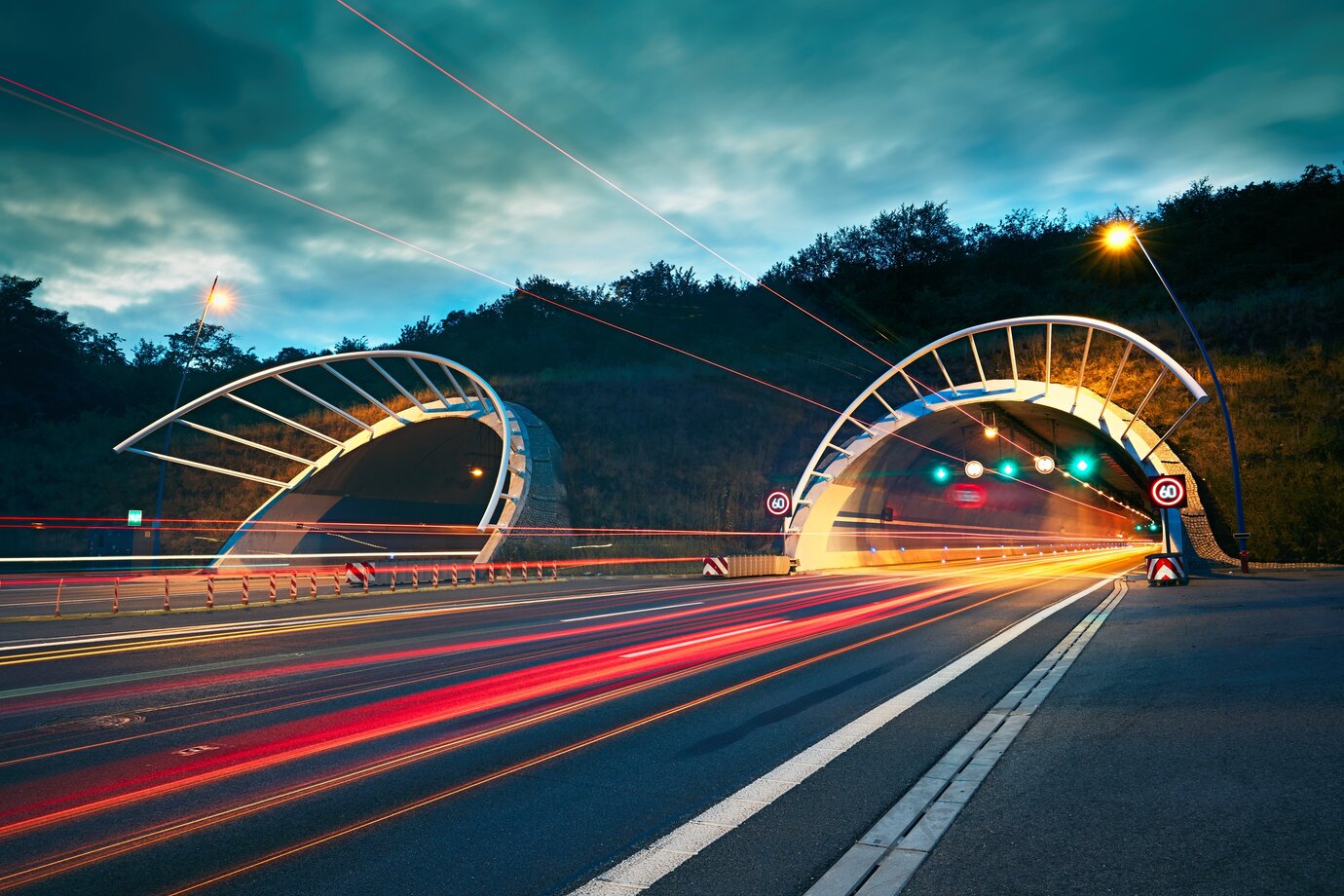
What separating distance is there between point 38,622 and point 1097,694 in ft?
59.9

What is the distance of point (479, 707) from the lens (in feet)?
27.1

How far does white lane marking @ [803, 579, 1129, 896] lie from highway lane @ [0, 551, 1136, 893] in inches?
13.1

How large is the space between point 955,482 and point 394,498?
32.1 m

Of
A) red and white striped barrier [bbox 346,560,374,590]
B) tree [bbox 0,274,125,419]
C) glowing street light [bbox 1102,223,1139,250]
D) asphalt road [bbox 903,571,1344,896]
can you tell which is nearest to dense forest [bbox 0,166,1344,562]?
tree [bbox 0,274,125,419]

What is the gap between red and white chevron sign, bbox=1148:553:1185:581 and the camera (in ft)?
76.1

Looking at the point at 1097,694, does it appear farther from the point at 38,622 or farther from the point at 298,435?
the point at 298,435

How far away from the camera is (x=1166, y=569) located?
76.3 feet

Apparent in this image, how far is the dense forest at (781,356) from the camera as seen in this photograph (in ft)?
114

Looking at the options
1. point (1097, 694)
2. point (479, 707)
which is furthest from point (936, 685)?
point (479, 707)

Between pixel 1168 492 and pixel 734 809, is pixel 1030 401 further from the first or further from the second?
pixel 734 809

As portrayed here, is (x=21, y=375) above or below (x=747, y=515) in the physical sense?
above

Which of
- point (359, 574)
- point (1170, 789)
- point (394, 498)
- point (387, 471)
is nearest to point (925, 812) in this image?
point (1170, 789)

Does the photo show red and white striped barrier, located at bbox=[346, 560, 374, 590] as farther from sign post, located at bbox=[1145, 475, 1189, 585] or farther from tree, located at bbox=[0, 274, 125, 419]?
tree, located at bbox=[0, 274, 125, 419]

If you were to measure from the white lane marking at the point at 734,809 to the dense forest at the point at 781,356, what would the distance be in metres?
28.0
